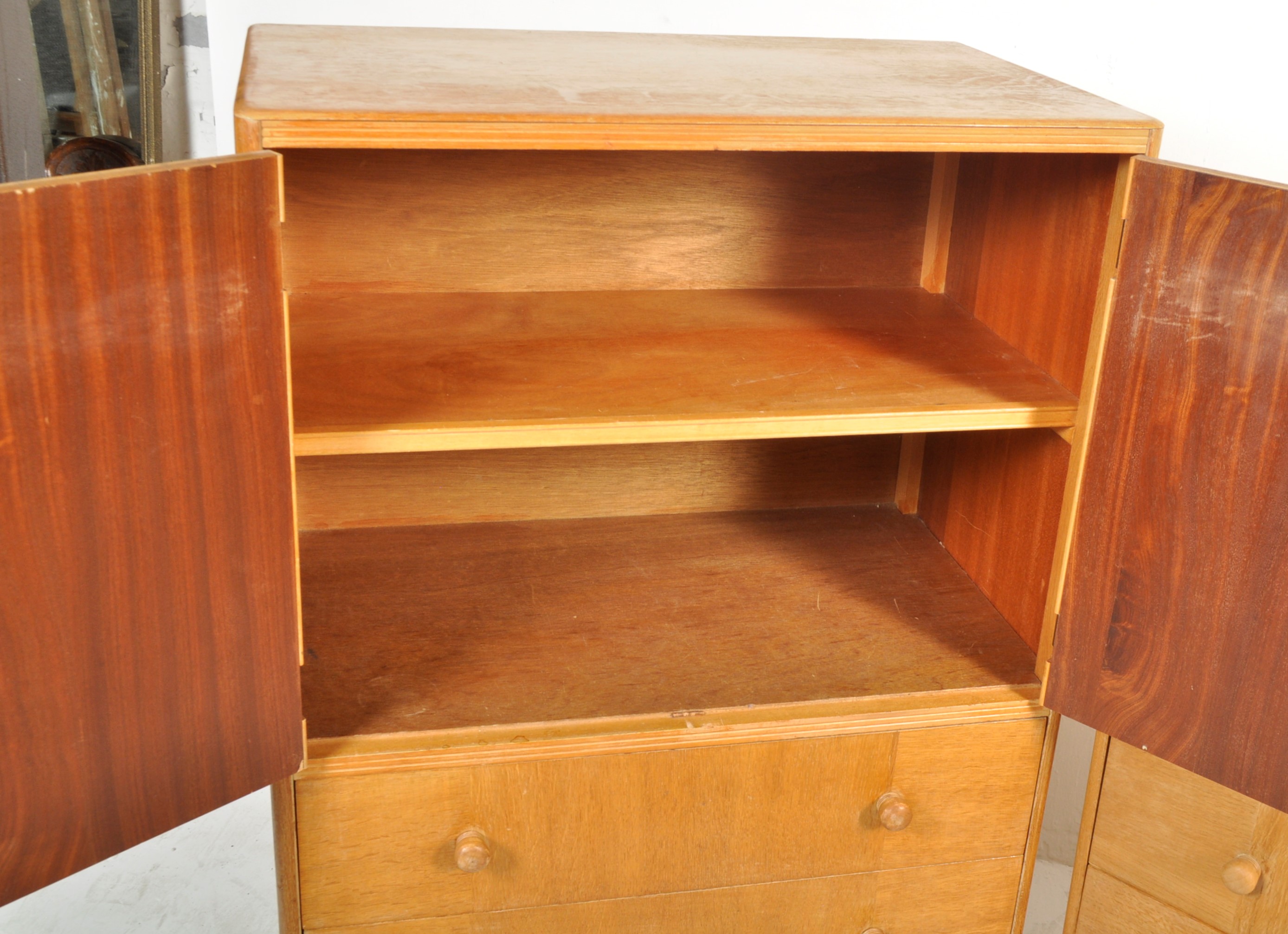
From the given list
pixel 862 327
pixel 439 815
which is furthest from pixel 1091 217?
pixel 439 815

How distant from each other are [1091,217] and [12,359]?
0.99m

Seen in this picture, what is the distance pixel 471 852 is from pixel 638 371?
21.5 inches

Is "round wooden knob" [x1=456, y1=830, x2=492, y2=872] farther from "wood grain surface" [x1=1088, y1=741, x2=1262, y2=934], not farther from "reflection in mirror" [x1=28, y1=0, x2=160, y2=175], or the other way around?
"reflection in mirror" [x1=28, y1=0, x2=160, y2=175]

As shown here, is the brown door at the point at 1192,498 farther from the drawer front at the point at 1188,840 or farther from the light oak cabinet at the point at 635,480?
the drawer front at the point at 1188,840

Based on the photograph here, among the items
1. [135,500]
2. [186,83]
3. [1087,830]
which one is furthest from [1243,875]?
[186,83]

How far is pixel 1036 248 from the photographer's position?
138 centimetres

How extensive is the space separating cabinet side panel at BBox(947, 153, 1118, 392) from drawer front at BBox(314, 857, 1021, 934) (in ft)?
2.05

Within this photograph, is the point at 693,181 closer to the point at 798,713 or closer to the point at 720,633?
the point at 720,633

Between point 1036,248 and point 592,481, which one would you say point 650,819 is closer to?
point 592,481

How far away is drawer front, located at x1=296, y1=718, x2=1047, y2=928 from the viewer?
1.31m

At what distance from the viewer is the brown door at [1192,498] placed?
3.55 ft

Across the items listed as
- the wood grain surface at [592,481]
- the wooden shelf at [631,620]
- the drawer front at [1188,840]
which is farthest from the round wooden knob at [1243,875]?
the wood grain surface at [592,481]

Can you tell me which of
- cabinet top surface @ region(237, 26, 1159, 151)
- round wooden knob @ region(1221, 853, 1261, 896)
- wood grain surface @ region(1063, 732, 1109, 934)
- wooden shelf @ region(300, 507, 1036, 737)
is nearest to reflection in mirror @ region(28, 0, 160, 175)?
cabinet top surface @ region(237, 26, 1159, 151)

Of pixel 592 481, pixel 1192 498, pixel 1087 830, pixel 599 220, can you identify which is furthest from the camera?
pixel 592 481
